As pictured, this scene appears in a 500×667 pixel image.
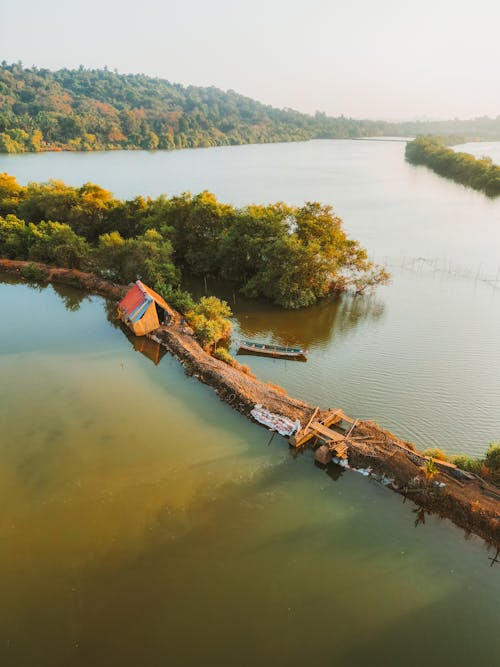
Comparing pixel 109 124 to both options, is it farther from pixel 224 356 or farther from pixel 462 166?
pixel 224 356

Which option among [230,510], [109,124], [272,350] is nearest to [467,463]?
[230,510]

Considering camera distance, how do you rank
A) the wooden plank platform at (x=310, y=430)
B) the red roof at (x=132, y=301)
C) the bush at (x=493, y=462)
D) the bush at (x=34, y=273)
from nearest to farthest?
the bush at (x=493, y=462)
the wooden plank platform at (x=310, y=430)
the red roof at (x=132, y=301)
the bush at (x=34, y=273)

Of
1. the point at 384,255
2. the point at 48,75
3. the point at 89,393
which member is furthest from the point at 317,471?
the point at 48,75

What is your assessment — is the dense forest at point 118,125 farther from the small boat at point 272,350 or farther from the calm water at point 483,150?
the small boat at point 272,350

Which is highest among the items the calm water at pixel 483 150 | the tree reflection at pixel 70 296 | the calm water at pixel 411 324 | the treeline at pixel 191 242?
the calm water at pixel 483 150

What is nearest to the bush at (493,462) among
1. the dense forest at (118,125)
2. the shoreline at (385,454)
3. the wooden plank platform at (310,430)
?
the shoreline at (385,454)

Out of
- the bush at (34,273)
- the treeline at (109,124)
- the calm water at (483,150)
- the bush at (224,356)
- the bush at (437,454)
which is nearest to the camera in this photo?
the bush at (437,454)
